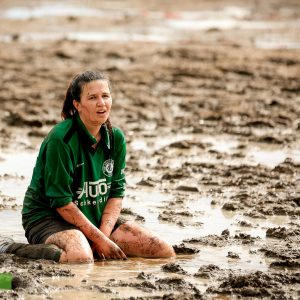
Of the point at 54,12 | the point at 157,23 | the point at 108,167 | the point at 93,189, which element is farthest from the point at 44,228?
the point at 54,12

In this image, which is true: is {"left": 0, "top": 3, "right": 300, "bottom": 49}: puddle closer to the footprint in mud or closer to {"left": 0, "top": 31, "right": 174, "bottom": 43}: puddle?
{"left": 0, "top": 31, "right": 174, "bottom": 43}: puddle

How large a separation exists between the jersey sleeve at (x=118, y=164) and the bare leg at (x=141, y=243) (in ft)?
0.81

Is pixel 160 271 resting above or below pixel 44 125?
below

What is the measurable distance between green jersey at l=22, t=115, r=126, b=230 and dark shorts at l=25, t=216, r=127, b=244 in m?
0.04

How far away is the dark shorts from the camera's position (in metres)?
6.67

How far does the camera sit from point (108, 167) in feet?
22.5

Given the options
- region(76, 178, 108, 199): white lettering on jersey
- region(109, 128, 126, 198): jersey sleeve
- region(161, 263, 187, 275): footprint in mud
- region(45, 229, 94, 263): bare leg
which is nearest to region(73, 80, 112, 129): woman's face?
region(109, 128, 126, 198): jersey sleeve

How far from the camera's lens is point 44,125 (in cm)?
1204

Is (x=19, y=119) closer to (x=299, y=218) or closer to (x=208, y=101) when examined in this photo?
(x=208, y=101)

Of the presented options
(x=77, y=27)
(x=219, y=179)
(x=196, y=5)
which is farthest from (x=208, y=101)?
(x=196, y=5)

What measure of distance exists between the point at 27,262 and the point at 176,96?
831 centimetres

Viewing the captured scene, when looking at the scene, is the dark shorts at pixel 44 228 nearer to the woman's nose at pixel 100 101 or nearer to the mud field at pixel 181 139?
the mud field at pixel 181 139

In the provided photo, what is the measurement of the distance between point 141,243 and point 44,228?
624 mm

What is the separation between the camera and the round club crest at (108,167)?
6836 millimetres
